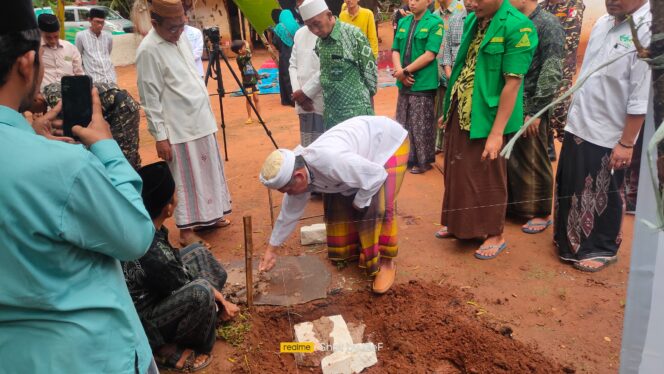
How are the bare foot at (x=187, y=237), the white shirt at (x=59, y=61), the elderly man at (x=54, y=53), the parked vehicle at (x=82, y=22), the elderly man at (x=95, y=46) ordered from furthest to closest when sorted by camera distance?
the parked vehicle at (x=82, y=22)
the elderly man at (x=95, y=46)
the white shirt at (x=59, y=61)
the elderly man at (x=54, y=53)
the bare foot at (x=187, y=237)

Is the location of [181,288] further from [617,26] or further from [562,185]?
[617,26]

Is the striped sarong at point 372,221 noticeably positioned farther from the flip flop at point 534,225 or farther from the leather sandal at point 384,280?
the flip flop at point 534,225

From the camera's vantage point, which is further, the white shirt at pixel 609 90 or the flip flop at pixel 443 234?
the flip flop at pixel 443 234

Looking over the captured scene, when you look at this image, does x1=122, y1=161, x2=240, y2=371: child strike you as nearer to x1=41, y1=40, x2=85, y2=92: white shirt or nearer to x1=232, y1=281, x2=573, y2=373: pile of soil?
x1=232, y1=281, x2=573, y2=373: pile of soil

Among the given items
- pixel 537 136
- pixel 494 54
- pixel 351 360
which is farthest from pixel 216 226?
pixel 537 136

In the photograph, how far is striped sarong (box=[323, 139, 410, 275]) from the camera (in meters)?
2.96

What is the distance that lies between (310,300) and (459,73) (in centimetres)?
176

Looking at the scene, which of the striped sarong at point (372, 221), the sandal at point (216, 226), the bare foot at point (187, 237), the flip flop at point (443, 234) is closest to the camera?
the striped sarong at point (372, 221)

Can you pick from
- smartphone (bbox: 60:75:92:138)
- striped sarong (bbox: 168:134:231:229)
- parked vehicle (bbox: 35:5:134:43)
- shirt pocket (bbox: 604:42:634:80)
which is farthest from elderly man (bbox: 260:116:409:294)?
parked vehicle (bbox: 35:5:134:43)

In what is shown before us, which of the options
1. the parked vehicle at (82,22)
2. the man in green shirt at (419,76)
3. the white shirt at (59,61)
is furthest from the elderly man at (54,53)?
the parked vehicle at (82,22)

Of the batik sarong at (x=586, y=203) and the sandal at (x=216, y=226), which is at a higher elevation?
the batik sarong at (x=586, y=203)

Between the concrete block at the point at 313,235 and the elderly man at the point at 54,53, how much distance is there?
3.54 metres

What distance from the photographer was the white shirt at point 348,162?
2.54 meters

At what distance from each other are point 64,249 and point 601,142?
2776 mm
